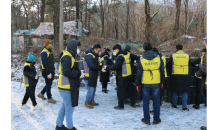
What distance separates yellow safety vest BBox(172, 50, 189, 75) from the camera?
4.89 meters

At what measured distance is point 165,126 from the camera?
156 inches

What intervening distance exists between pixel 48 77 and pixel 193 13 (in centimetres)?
2711

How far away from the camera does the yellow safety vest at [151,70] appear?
13.0 ft

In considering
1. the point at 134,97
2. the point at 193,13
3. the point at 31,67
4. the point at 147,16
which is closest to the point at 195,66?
the point at 134,97

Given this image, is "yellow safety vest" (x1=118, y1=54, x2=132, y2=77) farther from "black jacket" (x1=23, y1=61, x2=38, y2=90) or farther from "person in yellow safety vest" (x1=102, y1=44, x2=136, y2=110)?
"black jacket" (x1=23, y1=61, x2=38, y2=90)

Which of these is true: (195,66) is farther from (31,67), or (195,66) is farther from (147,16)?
(147,16)

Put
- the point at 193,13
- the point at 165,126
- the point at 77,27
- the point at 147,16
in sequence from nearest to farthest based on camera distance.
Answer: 1. the point at 165,126
2. the point at 147,16
3. the point at 77,27
4. the point at 193,13

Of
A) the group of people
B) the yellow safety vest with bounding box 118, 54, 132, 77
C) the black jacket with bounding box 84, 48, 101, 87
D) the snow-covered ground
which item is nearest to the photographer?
the group of people

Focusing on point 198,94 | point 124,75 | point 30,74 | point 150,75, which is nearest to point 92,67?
point 124,75

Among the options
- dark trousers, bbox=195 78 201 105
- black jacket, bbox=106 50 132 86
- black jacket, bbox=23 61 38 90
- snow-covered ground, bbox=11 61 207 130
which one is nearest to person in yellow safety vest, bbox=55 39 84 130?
snow-covered ground, bbox=11 61 207 130

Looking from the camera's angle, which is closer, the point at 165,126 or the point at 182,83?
the point at 165,126

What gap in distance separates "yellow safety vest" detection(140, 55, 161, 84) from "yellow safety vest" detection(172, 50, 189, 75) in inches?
47.8
